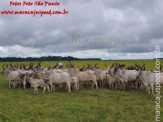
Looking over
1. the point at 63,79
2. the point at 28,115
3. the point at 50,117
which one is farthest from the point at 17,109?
the point at 63,79

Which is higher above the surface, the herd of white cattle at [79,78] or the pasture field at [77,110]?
the herd of white cattle at [79,78]

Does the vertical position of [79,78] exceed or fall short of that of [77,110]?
it exceeds it

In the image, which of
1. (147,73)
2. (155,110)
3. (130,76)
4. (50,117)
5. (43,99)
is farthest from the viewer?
(130,76)

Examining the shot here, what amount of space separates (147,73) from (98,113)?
5.81 m

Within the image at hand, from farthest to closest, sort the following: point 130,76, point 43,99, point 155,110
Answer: point 130,76, point 43,99, point 155,110

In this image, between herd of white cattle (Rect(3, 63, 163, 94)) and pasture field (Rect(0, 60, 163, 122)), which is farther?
herd of white cattle (Rect(3, 63, 163, 94))

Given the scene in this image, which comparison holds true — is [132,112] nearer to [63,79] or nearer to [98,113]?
[98,113]

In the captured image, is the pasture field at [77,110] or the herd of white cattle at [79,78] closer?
the pasture field at [77,110]

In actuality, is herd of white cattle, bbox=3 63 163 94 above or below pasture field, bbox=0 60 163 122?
above

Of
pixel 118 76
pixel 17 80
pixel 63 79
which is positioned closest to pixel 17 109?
pixel 63 79

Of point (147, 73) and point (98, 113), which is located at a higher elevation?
point (147, 73)

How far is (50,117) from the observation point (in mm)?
7605

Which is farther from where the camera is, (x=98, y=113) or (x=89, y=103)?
(x=89, y=103)

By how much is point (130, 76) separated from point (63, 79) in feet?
17.0
